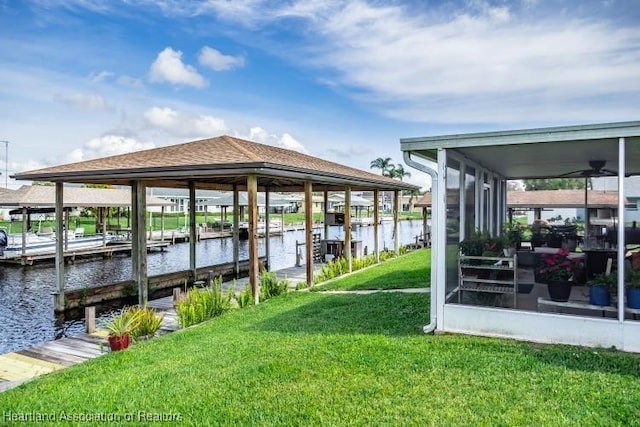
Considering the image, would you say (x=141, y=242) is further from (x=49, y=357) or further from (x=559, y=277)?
(x=559, y=277)

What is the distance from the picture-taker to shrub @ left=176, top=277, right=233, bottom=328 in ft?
27.4

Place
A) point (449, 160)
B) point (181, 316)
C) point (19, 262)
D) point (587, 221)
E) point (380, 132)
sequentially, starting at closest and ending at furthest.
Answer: point (449, 160) → point (181, 316) → point (587, 221) → point (19, 262) → point (380, 132)

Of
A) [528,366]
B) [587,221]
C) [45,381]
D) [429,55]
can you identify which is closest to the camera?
[528,366]

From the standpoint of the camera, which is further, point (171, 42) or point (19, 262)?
point (19, 262)

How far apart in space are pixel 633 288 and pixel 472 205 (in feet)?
10.8

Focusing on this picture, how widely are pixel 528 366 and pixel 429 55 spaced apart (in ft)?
38.0

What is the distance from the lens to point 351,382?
14.5 feet

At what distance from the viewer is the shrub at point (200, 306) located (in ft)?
27.4

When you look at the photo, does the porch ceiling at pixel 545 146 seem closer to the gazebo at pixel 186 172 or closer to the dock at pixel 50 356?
the gazebo at pixel 186 172

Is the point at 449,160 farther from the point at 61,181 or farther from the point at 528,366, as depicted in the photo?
the point at 61,181

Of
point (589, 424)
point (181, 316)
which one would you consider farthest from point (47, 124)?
point (589, 424)

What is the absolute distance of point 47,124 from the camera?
1973cm

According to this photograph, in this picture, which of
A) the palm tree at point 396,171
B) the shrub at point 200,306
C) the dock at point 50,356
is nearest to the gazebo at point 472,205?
the shrub at point 200,306

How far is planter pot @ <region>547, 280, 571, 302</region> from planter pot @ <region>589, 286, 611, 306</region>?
12.0 inches
